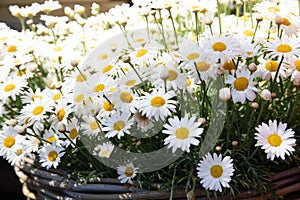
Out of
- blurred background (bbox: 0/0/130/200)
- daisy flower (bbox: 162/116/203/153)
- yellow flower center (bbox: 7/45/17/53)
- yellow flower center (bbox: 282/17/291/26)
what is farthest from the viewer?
blurred background (bbox: 0/0/130/200)

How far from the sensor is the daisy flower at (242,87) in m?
0.59

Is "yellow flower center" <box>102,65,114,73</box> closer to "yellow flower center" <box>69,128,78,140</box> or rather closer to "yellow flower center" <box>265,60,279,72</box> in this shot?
"yellow flower center" <box>69,128,78,140</box>

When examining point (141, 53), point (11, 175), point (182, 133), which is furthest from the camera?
point (11, 175)

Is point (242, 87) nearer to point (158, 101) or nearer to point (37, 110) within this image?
point (158, 101)

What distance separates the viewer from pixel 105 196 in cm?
62

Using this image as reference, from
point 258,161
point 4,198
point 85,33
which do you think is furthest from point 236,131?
point 4,198

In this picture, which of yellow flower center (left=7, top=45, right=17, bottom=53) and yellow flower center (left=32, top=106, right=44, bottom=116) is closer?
yellow flower center (left=32, top=106, right=44, bottom=116)

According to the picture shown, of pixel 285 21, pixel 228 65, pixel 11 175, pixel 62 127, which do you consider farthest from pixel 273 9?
pixel 11 175

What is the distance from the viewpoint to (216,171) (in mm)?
579

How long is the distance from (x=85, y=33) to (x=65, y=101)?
0.28 m

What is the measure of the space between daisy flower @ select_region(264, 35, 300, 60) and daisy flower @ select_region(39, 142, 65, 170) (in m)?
0.32

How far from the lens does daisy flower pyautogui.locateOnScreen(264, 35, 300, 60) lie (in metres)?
0.61

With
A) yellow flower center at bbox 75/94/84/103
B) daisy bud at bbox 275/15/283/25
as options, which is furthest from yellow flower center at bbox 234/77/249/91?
yellow flower center at bbox 75/94/84/103

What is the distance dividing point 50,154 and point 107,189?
0.34 feet
